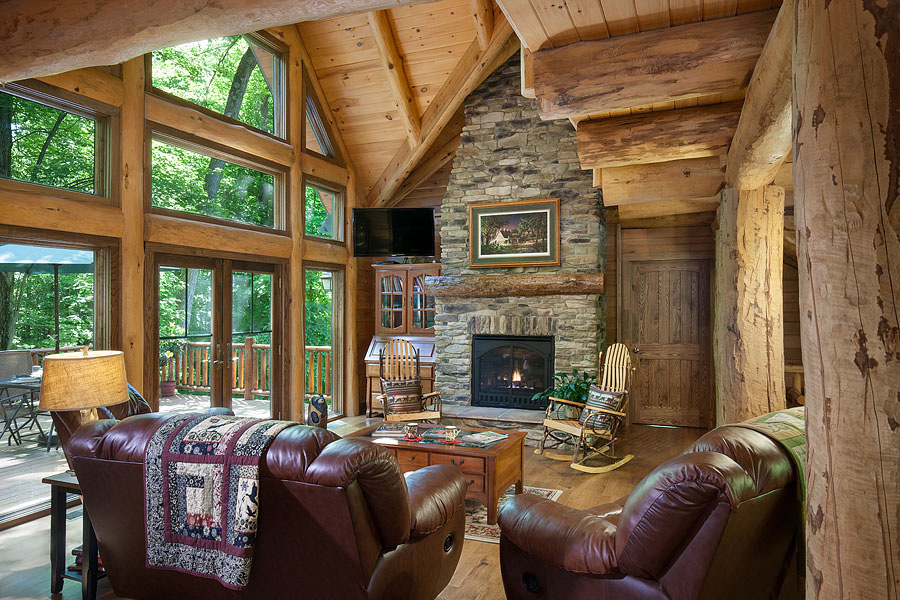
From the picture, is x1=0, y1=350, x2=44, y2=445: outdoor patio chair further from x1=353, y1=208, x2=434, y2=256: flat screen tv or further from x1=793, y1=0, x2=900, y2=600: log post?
x1=793, y1=0, x2=900, y2=600: log post

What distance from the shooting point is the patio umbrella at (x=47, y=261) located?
3.84 metres

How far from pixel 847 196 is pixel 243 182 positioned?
18.5ft

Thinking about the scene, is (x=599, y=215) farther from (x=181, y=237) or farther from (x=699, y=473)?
(x=699, y=473)

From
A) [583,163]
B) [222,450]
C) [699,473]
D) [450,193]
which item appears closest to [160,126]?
[450,193]

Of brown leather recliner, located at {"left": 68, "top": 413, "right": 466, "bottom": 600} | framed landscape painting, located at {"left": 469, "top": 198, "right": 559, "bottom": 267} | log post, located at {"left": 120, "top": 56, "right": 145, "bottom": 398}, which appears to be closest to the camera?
brown leather recliner, located at {"left": 68, "top": 413, "right": 466, "bottom": 600}

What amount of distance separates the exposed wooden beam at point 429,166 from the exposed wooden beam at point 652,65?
5.06 meters

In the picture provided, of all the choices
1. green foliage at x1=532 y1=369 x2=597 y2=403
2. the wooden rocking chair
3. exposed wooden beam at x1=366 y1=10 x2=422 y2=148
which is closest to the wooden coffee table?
the wooden rocking chair

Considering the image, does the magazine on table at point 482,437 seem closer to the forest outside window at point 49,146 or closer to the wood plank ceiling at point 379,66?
the forest outside window at point 49,146

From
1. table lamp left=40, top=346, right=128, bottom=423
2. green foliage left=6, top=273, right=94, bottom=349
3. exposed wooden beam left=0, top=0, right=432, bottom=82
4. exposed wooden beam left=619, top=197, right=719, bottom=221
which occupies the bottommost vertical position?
table lamp left=40, top=346, right=128, bottom=423

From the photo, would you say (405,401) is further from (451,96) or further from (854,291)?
(854,291)

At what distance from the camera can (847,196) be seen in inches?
50.1

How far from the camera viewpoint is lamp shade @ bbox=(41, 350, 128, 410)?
2.76 meters

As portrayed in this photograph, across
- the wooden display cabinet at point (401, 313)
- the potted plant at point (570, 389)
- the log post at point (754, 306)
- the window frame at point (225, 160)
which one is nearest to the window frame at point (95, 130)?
the window frame at point (225, 160)

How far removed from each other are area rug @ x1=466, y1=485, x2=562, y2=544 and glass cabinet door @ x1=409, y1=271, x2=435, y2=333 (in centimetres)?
334
